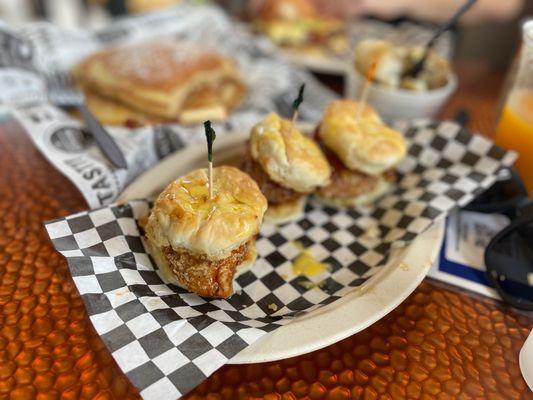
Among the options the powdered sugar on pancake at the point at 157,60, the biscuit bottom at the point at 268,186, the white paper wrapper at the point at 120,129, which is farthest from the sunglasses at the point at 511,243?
the powdered sugar on pancake at the point at 157,60

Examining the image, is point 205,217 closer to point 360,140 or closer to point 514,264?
point 360,140

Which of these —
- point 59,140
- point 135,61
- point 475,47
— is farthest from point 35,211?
point 475,47

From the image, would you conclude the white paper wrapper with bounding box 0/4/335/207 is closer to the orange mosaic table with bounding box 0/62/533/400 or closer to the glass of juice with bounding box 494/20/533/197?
the orange mosaic table with bounding box 0/62/533/400

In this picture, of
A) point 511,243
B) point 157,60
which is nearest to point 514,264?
point 511,243

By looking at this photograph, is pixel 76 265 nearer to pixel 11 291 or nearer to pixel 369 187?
pixel 11 291

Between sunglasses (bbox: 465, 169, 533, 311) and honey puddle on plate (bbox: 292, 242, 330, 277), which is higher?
sunglasses (bbox: 465, 169, 533, 311)

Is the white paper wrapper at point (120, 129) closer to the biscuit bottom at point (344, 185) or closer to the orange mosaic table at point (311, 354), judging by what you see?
the orange mosaic table at point (311, 354)

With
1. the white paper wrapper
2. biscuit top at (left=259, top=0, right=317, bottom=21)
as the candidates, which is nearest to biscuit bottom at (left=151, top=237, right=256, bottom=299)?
the white paper wrapper
